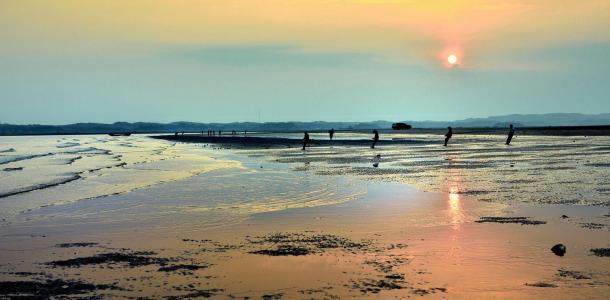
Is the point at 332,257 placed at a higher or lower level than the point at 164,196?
higher

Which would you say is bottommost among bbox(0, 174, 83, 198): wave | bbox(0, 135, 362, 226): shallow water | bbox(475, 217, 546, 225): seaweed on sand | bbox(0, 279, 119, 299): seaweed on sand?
bbox(0, 174, 83, 198): wave

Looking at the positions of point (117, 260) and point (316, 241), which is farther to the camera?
point (316, 241)

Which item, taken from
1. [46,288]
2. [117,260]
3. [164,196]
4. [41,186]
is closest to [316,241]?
[117,260]

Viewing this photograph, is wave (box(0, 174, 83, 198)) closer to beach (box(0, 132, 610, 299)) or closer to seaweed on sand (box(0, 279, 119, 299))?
beach (box(0, 132, 610, 299))

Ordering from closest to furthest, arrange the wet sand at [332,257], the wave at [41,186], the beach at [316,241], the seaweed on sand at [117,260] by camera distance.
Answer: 1. the wet sand at [332,257]
2. the beach at [316,241]
3. the seaweed on sand at [117,260]
4. the wave at [41,186]

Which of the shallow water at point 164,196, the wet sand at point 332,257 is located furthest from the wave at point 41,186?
the wet sand at point 332,257

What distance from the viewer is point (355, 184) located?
23.6 meters

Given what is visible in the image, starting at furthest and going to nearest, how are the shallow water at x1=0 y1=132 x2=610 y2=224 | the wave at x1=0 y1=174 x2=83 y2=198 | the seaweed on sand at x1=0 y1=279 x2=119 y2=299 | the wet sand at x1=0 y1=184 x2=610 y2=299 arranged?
the wave at x1=0 y1=174 x2=83 y2=198
the shallow water at x1=0 y1=132 x2=610 y2=224
the wet sand at x1=0 y1=184 x2=610 y2=299
the seaweed on sand at x1=0 y1=279 x2=119 y2=299

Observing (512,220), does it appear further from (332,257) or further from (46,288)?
(46,288)

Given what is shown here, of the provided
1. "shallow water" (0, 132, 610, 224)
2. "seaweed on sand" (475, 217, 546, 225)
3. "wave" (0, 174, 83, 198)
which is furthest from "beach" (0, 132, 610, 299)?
"wave" (0, 174, 83, 198)

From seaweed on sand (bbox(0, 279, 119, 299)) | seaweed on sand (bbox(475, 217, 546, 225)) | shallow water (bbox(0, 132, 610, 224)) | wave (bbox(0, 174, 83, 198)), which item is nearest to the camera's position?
seaweed on sand (bbox(0, 279, 119, 299))

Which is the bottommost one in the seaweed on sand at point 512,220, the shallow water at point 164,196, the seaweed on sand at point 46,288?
the shallow water at point 164,196

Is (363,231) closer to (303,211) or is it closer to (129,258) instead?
(303,211)

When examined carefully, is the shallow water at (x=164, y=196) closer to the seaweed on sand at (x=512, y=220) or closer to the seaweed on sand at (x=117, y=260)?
the seaweed on sand at (x=117, y=260)
